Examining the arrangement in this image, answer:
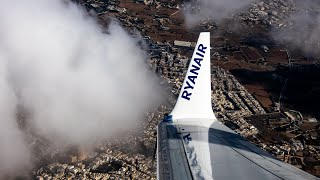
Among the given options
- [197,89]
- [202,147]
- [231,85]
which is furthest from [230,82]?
[202,147]

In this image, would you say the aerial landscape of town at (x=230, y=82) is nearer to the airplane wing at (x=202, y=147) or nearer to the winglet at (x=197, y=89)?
the winglet at (x=197, y=89)

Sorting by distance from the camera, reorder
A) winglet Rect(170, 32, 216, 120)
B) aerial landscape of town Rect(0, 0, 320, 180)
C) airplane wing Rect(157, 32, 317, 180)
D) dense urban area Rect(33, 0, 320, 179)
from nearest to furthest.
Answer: airplane wing Rect(157, 32, 317, 180) → winglet Rect(170, 32, 216, 120) → dense urban area Rect(33, 0, 320, 179) → aerial landscape of town Rect(0, 0, 320, 180)

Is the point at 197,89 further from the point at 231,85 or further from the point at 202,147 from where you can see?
the point at 231,85

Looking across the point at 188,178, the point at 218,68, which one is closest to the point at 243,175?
the point at 188,178

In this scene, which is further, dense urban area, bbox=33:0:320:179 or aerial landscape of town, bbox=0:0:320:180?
aerial landscape of town, bbox=0:0:320:180

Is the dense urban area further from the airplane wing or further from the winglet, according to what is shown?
the airplane wing

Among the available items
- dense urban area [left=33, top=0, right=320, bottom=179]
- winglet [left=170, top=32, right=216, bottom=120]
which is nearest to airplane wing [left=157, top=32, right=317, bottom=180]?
winglet [left=170, top=32, right=216, bottom=120]
